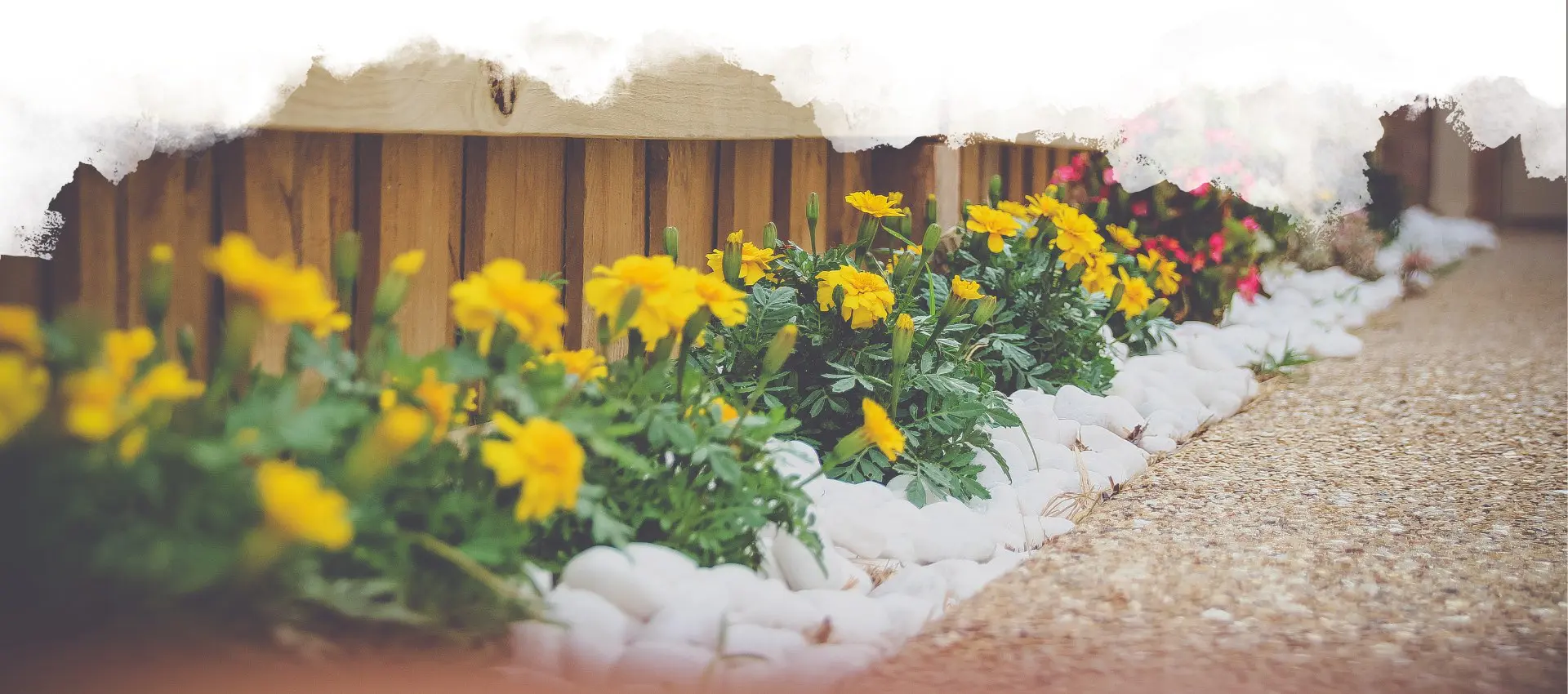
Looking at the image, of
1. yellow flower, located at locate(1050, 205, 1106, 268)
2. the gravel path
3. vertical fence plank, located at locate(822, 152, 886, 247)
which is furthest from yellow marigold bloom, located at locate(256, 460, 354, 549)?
vertical fence plank, located at locate(822, 152, 886, 247)

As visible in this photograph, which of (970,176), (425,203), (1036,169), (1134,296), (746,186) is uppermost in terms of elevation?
(1036,169)

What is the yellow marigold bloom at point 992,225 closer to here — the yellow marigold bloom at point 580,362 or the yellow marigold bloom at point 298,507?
the yellow marigold bloom at point 580,362

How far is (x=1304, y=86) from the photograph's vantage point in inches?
141

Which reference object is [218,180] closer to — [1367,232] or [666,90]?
[666,90]

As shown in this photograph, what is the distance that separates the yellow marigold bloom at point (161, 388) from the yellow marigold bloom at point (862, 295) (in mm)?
1143

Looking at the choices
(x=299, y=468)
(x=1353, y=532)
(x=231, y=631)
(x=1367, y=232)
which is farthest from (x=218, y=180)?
(x=1367, y=232)

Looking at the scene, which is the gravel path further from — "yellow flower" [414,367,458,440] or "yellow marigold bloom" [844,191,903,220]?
"yellow marigold bloom" [844,191,903,220]

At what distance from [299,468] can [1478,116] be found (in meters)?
2.89

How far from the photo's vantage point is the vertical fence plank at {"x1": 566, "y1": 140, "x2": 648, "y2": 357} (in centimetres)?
235

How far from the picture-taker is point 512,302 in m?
1.24

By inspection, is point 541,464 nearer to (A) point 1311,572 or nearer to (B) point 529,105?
(B) point 529,105

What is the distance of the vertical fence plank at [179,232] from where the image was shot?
1.64 metres

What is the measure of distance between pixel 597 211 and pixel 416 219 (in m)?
0.44

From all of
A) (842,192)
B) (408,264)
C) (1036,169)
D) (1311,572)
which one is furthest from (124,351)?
(1036,169)
